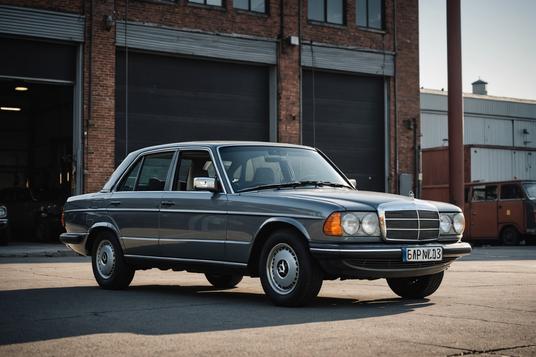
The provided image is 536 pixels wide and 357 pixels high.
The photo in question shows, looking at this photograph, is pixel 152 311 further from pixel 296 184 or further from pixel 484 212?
pixel 484 212

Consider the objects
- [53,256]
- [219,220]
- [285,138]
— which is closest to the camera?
[219,220]

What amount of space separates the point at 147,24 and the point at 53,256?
738cm

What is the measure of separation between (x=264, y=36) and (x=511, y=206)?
9.16 m

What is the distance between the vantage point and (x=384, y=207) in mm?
8102

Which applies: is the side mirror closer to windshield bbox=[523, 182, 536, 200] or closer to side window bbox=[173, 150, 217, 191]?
side window bbox=[173, 150, 217, 191]

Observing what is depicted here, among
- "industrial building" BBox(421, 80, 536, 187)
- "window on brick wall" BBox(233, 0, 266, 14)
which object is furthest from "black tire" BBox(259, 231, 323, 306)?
"industrial building" BBox(421, 80, 536, 187)

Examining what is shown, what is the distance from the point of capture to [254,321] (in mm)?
6977

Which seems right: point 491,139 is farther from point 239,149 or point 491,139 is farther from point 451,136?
point 239,149

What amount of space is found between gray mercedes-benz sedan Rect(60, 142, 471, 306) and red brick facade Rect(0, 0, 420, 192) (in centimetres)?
1253

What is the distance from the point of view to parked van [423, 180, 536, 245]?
26.3 metres

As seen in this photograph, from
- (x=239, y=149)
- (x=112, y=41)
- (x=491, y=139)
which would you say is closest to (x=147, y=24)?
(x=112, y=41)

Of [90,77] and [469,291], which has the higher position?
[90,77]

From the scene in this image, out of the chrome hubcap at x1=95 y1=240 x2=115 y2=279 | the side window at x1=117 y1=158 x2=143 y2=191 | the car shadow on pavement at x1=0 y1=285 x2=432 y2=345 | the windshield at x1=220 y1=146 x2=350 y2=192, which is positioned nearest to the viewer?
the car shadow on pavement at x1=0 y1=285 x2=432 y2=345

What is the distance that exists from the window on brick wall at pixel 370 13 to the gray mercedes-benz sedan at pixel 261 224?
1918 centimetres
